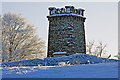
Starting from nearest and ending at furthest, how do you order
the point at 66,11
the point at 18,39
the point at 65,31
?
the point at 65,31
the point at 66,11
the point at 18,39

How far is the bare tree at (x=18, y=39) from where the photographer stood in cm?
2595

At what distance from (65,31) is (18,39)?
7.02 m

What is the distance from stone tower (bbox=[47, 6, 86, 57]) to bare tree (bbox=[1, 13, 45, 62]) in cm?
423

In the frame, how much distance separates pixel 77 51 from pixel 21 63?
9.08 metres

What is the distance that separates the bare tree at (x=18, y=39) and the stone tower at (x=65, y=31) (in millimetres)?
4234

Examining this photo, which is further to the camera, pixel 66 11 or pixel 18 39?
pixel 18 39

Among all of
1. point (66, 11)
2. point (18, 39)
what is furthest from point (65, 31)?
point (18, 39)

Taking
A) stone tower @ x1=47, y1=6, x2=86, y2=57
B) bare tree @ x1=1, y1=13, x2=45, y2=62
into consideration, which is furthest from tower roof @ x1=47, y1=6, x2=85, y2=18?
bare tree @ x1=1, y1=13, x2=45, y2=62

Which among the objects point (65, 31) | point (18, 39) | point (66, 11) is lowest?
point (18, 39)

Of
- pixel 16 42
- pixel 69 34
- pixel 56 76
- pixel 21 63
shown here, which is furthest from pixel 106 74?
pixel 16 42

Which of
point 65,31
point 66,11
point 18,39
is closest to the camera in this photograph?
point 65,31

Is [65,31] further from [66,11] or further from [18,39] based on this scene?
[18,39]

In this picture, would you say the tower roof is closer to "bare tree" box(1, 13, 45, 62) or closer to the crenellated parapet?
the crenellated parapet

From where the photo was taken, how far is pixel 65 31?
23562 millimetres
